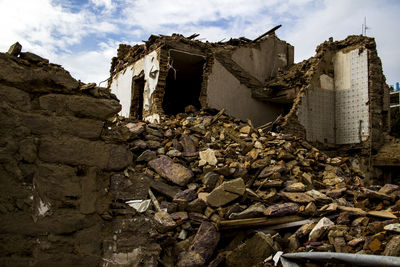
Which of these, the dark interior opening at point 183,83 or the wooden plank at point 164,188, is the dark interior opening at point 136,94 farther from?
the wooden plank at point 164,188

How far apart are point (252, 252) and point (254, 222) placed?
50 cm

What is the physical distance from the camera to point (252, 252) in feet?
14.5

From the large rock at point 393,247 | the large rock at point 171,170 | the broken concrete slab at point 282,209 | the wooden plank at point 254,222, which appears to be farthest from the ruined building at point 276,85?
the large rock at point 393,247

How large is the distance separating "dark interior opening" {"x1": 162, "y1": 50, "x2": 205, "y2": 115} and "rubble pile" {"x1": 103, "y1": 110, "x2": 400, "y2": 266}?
444 centimetres

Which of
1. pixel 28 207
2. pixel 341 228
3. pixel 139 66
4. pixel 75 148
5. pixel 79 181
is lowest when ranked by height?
pixel 341 228

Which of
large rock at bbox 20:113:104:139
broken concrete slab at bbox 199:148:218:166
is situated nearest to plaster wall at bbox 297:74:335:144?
broken concrete slab at bbox 199:148:218:166

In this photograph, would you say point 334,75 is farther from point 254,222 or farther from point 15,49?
point 15,49

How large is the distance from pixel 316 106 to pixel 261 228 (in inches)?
322

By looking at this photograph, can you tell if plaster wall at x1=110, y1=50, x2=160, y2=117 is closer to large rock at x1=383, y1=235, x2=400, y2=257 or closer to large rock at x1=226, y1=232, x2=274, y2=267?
large rock at x1=226, y1=232, x2=274, y2=267

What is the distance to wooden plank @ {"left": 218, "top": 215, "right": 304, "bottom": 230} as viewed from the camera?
472 centimetres

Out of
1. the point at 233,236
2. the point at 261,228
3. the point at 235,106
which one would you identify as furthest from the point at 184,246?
the point at 235,106

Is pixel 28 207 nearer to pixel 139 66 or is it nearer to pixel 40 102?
pixel 40 102

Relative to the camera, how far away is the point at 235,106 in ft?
40.4

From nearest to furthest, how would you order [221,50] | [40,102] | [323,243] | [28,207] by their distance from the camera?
[28,207] → [40,102] → [323,243] → [221,50]
